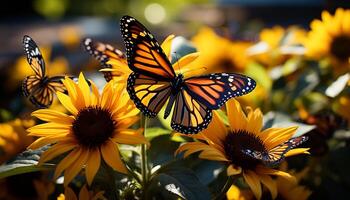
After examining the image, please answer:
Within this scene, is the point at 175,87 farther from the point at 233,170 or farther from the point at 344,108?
the point at 344,108

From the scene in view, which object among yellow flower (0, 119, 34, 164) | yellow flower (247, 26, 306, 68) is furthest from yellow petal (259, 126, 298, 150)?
yellow flower (247, 26, 306, 68)

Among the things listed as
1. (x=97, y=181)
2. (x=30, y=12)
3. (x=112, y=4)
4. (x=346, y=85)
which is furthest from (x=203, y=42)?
(x=30, y=12)

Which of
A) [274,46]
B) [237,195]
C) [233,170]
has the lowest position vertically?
[237,195]

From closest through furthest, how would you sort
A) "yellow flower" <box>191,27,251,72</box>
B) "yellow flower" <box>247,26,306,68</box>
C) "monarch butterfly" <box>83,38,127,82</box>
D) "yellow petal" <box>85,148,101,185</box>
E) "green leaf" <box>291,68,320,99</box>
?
"yellow petal" <box>85,148,101,185</box>, "monarch butterfly" <box>83,38,127,82</box>, "green leaf" <box>291,68,320,99</box>, "yellow flower" <box>247,26,306,68</box>, "yellow flower" <box>191,27,251,72</box>

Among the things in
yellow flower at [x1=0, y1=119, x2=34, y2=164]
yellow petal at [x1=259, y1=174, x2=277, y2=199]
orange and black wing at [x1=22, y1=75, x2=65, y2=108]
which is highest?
orange and black wing at [x1=22, y1=75, x2=65, y2=108]

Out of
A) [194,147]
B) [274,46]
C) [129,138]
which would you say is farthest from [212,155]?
[274,46]

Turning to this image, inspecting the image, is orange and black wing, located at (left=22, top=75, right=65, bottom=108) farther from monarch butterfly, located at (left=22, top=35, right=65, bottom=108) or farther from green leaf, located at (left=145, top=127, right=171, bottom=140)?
green leaf, located at (left=145, top=127, right=171, bottom=140)

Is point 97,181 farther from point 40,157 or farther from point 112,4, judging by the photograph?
point 112,4
